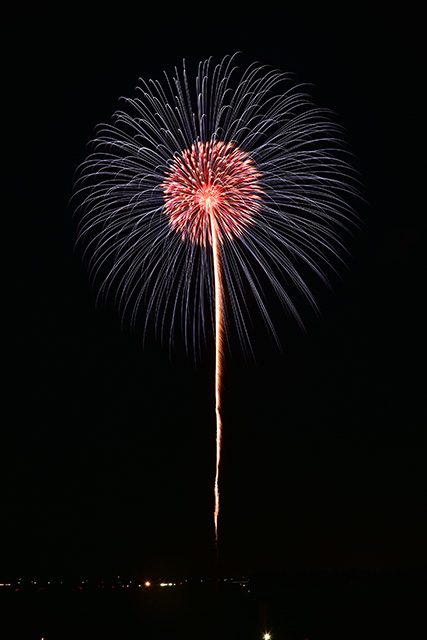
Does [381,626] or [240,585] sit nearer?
[381,626]

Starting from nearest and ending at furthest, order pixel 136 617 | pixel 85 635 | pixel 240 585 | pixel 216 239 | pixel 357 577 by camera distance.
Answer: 1. pixel 216 239
2. pixel 85 635
3. pixel 136 617
4. pixel 240 585
5. pixel 357 577

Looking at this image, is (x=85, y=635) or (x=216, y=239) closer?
(x=216, y=239)

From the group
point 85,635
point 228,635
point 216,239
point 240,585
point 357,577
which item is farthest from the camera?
point 357,577

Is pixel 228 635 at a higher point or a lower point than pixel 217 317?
lower

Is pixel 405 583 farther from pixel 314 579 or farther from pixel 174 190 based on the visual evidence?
pixel 174 190

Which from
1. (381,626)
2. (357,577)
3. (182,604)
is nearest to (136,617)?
(182,604)

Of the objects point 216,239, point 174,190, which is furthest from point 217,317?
point 174,190

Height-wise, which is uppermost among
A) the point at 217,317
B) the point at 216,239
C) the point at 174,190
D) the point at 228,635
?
the point at 174,190

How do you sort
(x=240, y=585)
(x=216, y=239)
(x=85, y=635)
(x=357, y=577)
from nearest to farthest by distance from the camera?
(x=216, y=239), (x=85, y=635), (x=240, y=585), (x=357, y=577)

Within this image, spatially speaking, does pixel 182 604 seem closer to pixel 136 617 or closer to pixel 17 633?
pixel 136 617
